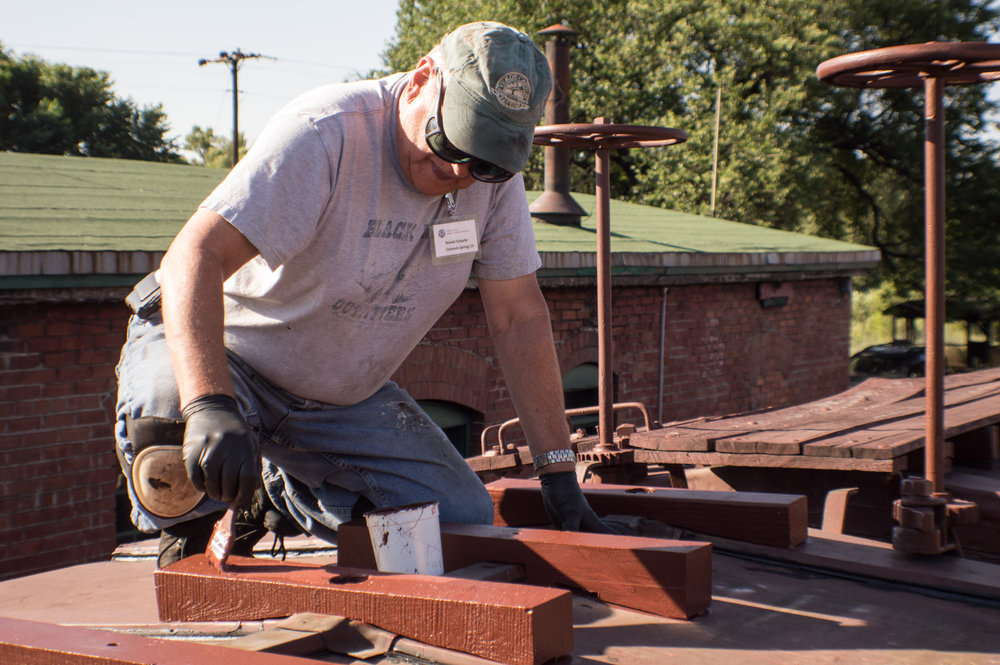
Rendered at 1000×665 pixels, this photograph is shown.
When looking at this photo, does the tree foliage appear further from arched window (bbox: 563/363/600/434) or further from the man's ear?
the man's ear

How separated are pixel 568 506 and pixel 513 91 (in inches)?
38.7

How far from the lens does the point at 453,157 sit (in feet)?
6.81

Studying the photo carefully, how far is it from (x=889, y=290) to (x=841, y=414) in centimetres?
2955

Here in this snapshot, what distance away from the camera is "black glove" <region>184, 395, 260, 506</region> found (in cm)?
166

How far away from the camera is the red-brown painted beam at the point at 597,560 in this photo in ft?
5.71

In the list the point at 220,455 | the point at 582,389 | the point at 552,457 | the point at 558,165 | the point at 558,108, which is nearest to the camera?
the point at 220,455

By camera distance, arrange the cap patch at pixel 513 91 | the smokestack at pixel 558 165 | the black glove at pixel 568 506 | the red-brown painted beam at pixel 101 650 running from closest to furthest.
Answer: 1. the red-brown painted beam at pixel 101 650
2. the cap patch at pixel 513 91
3. the black glove at pixel 568 506
4. the smokestack at pixel 558 165

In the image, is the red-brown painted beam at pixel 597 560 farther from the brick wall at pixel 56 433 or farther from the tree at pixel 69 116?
the tree at pixel 69 116

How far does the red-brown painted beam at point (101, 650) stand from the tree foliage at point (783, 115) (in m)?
23.4

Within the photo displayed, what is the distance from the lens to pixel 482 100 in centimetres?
196

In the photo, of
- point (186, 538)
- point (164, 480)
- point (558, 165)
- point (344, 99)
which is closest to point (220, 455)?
point (164, 480)

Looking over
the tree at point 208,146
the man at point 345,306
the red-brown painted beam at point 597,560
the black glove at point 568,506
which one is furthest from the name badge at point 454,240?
the tree at point 208,146

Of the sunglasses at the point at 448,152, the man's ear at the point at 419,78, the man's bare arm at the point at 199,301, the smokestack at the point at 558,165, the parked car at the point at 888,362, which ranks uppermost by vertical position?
the smokestack at the point at 558,165

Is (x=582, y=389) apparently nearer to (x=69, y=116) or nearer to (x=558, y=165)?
(x=558, y=165)
